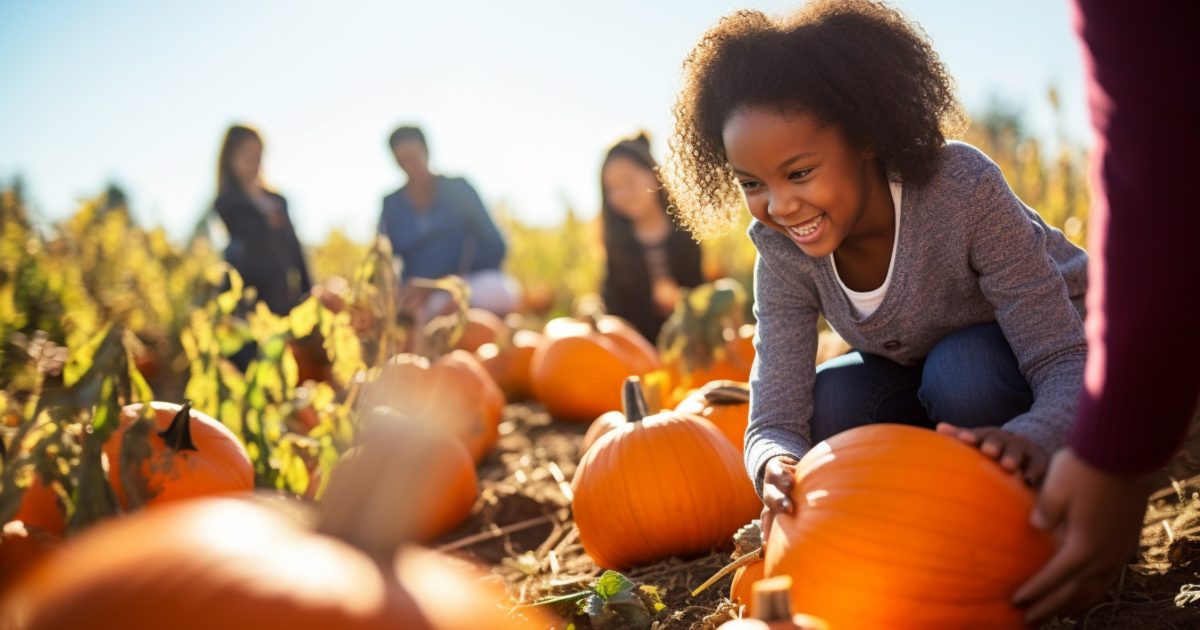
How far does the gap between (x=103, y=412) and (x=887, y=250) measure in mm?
1747

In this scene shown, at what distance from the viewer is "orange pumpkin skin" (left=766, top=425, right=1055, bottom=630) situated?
4.59ft

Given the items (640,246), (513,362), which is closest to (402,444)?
(513,362)

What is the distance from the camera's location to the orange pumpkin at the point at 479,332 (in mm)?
5488

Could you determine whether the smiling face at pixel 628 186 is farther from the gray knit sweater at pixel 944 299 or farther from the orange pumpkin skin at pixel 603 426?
the gray knit sweater at pixel 944 299

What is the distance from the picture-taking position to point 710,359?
3859 millimetres

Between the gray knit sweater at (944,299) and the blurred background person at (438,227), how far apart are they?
14.7 ft

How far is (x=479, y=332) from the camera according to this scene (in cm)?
558

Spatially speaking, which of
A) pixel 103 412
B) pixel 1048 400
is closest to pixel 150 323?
pixel 103 412

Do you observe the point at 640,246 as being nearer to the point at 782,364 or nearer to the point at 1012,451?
the point at 782,364

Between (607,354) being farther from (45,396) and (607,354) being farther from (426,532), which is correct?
(45,396)

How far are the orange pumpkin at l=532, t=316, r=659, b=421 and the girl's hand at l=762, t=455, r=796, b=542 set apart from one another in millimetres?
2674

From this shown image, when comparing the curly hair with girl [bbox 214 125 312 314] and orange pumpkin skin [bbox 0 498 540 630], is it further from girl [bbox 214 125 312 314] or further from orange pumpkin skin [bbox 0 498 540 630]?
girl [bbox 214 125 312 314]

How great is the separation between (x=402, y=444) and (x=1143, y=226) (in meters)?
0.93

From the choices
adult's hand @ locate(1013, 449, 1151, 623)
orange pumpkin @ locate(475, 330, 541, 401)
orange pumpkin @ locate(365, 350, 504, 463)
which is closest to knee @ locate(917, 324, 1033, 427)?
adult's hand @ locate(1013, 449, 1151, 623)
